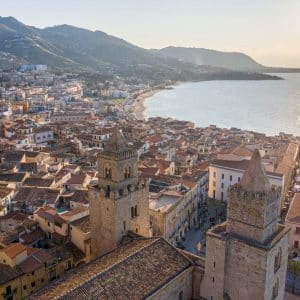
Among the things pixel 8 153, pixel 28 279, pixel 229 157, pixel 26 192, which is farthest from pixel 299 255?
pixel 8 153

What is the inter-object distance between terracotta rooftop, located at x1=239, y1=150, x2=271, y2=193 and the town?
0.05 metres

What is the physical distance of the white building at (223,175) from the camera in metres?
51.8

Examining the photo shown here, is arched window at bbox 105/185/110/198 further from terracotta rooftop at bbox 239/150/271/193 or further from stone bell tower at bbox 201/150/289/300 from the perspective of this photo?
terracotta rooftop at bbox 239/150/271/193

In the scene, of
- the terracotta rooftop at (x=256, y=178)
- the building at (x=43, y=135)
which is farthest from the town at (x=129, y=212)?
the building at (x=43, y=135)

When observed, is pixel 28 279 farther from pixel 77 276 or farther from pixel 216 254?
pixel 216 254

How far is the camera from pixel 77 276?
2181 centimetres

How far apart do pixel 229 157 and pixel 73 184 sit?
2097 cm

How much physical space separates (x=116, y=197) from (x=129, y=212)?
6.07ft

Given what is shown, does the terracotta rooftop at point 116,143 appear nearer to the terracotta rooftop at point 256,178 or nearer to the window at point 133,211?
the window at point 133,211

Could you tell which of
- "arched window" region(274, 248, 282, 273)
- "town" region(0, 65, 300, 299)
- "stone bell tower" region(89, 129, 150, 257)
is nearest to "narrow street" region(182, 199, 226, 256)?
Answer: "town" region(0, 65, 300, 299)

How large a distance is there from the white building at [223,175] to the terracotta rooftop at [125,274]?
2878 centimetres

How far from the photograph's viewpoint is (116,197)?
26.9 meters

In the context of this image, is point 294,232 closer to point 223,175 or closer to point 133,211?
point 223,175

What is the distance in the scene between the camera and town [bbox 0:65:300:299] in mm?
21688
